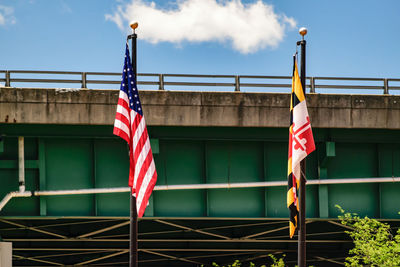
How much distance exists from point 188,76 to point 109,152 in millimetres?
3597

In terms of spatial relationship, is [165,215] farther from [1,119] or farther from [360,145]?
[360,145]

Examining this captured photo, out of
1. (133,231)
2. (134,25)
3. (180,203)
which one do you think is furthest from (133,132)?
(180,203)

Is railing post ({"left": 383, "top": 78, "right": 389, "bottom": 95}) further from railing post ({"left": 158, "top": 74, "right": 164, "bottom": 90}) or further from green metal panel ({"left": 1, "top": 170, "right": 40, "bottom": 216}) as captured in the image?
green metal panel ({"left": 1, "top": 170, "right": 40, "bottom": 216})

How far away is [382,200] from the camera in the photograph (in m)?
17.1

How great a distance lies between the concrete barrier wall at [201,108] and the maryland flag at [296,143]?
15.9ft

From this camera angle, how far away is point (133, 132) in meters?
10.8

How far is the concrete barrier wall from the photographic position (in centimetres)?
1545

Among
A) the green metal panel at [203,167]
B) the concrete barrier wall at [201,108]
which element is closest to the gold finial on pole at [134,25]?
the concrete barrier wall at [201,108]

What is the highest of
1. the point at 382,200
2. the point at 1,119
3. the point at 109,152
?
the point at 1,119

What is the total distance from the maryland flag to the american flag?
3.02 meters

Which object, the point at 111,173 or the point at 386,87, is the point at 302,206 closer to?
the point at 111,173

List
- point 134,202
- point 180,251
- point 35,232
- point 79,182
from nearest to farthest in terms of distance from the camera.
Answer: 1. point 134,202
2. point 79,182
3. point 35,232
4. point 180,251

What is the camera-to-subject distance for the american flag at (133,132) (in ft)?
35.1

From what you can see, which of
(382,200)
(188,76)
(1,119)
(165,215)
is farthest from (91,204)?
(382,200)
